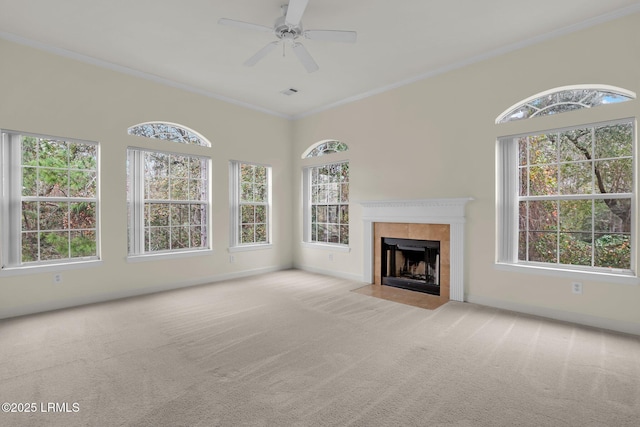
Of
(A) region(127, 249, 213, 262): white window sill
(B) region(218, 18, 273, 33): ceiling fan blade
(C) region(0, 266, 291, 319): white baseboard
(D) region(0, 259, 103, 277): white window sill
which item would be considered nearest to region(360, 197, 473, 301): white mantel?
(C) region(0, 266, 291, 319): white baseboard

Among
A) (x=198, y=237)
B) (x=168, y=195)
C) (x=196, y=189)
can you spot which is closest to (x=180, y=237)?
(x=198, y=237)

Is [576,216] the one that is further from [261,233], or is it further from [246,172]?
[246,172]

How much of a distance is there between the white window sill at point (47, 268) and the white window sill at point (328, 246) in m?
3.38

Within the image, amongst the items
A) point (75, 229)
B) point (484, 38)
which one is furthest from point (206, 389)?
point (484, 38)

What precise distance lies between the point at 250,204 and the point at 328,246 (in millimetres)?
1657

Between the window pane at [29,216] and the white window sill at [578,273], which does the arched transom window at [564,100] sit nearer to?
the white window sill at [578,273]

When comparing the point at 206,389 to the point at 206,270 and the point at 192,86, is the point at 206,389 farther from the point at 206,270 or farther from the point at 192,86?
the point at 192,86

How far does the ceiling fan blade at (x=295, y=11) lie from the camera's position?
2491 millimetres

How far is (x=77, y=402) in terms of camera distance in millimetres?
2014

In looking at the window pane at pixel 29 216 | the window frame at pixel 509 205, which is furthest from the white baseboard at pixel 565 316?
the window pane at pixel 29 216

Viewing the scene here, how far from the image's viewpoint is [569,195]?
Result: 352 cm

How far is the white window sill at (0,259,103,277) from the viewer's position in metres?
3.56

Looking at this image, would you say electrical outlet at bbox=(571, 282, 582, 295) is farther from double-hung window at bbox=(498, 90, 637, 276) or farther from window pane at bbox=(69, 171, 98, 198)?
window pane at bbox=(69, 171, 98, 198)

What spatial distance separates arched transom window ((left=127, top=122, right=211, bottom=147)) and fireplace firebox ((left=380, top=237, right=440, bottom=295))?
3.46 metres
